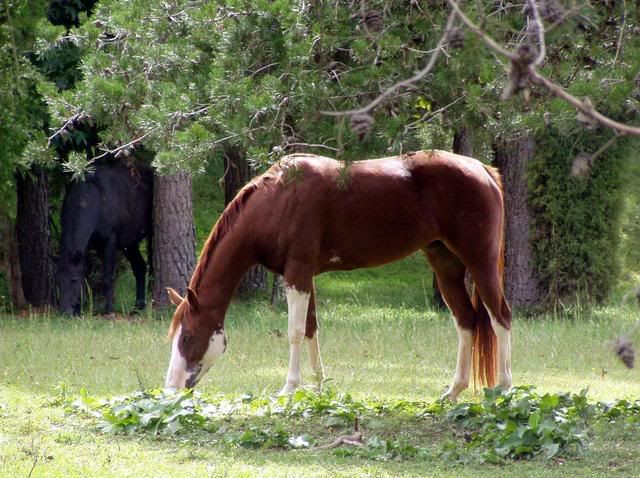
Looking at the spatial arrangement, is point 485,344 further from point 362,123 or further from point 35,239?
point 35,239

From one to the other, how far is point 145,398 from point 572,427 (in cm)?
296

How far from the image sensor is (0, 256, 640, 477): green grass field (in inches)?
228

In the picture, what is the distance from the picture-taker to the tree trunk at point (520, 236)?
14.2 metres

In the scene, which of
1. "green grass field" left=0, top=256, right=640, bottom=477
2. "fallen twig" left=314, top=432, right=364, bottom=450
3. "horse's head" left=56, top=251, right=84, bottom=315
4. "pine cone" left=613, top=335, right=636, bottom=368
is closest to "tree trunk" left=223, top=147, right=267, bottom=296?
"green grass field" left=0, top=256, right=640, bottom=477

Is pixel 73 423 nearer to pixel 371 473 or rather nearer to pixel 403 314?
pixel 371 473

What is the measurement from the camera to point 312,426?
6766 millimetres

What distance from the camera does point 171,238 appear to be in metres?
14.3

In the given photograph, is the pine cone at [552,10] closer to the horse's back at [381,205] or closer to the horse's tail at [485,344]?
the horse's back at [381,205]

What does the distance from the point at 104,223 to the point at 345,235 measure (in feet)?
24.2

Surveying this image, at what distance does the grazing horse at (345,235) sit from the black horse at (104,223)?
247 inches

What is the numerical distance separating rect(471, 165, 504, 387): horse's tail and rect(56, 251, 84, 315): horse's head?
294 inches

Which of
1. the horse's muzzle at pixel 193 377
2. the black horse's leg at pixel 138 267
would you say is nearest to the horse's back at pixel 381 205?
the horse's muzzle at pixel 193 377

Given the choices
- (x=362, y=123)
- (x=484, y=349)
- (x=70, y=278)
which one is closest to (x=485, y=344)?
(x=484, y=349)

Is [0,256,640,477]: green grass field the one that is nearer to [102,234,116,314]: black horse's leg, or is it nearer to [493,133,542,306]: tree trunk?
[493,133,542,306]: tree trunk
